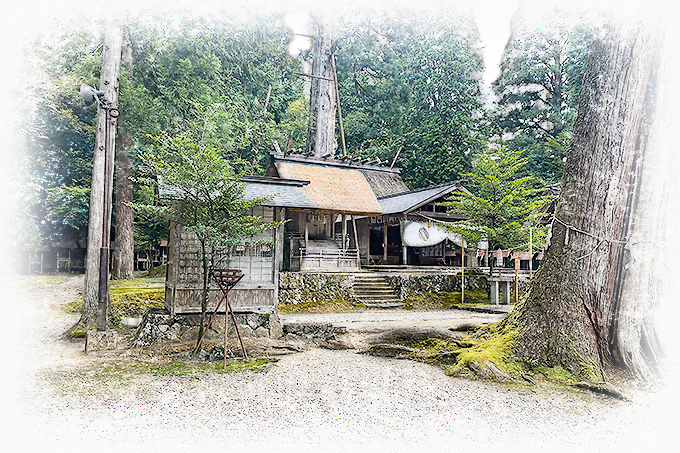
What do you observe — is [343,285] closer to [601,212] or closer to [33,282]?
[601,212]

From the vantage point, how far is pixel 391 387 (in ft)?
18.7

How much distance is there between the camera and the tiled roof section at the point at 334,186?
17.9 metres

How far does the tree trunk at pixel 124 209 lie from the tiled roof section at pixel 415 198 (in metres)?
9.92

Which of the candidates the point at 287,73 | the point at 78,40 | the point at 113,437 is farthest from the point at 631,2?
the point at 287,73

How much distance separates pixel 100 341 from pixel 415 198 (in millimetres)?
13551

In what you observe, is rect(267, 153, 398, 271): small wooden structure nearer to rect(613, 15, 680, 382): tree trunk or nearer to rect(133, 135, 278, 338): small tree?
rect(133, 135, 278, 338): small tree

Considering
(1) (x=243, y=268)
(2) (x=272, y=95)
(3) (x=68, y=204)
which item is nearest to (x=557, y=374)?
(1) (x=243, y=268)

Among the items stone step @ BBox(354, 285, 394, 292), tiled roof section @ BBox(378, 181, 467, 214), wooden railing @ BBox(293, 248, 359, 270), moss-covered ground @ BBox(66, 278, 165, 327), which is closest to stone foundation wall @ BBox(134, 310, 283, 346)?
moss-covered ground @ BBox(66, 278, 165, 327)

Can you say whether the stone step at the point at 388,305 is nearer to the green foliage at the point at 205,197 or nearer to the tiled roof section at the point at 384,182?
the green foliage at the point at 205,197

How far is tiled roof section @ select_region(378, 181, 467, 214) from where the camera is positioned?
18016 mm

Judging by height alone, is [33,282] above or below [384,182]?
below

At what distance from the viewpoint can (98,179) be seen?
34.3 feet

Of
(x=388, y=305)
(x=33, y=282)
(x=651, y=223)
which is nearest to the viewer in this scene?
(x=651, y=223)

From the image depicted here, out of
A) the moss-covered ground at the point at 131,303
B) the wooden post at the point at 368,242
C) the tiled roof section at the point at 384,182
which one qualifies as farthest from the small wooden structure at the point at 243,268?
the tiled roof section at the point at 384,182
